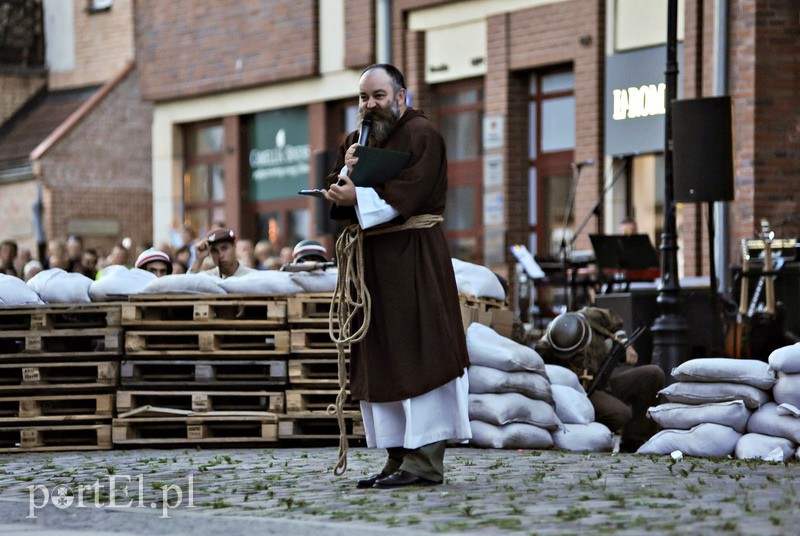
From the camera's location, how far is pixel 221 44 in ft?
109

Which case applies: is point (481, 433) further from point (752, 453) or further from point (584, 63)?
point (584, 63)

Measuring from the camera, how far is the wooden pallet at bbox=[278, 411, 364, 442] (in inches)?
523

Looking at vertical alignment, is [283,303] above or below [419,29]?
below

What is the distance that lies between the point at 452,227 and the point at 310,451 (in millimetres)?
16401

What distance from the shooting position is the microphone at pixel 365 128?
9.39m

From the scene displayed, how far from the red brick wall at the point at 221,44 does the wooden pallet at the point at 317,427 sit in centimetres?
1795

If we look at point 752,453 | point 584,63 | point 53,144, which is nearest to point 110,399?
point 752,453

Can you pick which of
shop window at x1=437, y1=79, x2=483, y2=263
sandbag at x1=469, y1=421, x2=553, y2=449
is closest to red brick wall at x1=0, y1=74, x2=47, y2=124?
shop window at x1=437, y1=79, x2=483, y2=263

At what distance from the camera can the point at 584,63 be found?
25.6 metres

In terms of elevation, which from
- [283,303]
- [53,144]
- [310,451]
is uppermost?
[53,144]

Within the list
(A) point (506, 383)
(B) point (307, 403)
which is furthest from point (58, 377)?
(A) point (506, 383)

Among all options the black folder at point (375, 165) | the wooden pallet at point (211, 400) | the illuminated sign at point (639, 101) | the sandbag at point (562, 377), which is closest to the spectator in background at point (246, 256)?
the illuminated sign at point (639, 101)

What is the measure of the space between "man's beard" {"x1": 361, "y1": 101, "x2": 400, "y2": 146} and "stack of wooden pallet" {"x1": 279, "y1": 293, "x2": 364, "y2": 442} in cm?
401

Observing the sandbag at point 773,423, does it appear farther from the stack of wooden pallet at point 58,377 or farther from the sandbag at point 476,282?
the stack of wooden pallet at point 58,377
